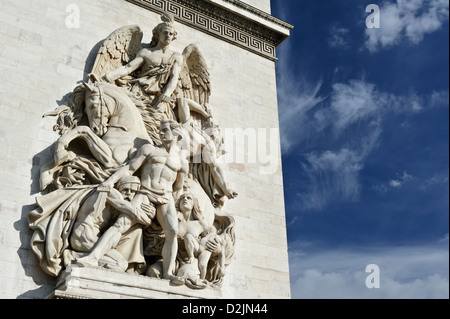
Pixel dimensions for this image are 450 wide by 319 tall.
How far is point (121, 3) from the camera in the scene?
10.9m

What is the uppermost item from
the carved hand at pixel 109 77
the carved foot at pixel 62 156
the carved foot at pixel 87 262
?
the carved hand at pixel 109 77

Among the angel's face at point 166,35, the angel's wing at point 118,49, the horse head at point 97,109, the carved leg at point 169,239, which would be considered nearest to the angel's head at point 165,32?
the angel's face at point 166,35

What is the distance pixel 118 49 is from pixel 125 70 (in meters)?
0.42

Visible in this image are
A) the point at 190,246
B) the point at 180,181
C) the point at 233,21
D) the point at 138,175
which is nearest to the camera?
the point at 190,246

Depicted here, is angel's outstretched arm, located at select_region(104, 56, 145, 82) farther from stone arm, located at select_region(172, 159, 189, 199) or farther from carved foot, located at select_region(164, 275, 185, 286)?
carved foot, located at select_region(164, 275, 185, 286)

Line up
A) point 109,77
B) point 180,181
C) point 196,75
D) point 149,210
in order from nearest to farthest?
point 149,210 → point 180,181 → point 109,77 → point 196,75

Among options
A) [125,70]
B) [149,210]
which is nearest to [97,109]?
[125,70]

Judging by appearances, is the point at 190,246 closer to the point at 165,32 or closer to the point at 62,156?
the point at 62,156

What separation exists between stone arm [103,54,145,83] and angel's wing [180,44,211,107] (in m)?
0.99

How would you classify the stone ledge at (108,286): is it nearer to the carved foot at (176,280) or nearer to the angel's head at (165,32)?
the carved foot at (176,280)

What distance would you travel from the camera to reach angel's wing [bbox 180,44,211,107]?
36.2ft

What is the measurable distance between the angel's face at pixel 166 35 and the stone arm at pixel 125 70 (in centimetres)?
55

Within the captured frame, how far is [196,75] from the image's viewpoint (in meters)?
11.2

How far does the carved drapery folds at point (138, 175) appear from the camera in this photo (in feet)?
26.9
